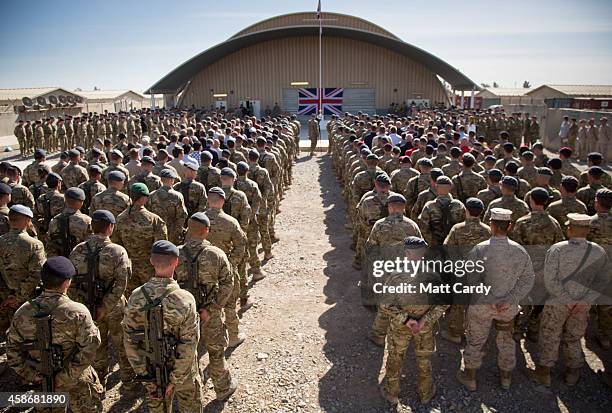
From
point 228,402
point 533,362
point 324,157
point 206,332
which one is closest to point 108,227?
point 206,332

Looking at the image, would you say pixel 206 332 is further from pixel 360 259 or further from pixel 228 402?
pixel 360 259

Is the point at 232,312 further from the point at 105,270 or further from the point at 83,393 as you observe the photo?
the point at 83,393

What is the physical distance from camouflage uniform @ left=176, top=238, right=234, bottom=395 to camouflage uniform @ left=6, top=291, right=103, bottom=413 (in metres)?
1.01

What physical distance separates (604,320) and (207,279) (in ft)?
16.0

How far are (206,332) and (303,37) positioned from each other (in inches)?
1315

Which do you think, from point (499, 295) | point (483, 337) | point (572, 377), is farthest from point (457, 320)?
point (572, 377)

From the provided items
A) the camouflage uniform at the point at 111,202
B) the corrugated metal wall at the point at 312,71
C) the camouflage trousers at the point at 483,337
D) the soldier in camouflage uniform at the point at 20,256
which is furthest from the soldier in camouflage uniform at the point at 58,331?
the corrugated metal wall at the point at 312,71

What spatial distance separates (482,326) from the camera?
15.3ft

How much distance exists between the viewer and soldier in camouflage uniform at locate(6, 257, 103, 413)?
10.8 feet

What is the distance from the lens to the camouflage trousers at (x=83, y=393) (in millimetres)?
3463

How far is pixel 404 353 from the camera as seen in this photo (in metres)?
4.38

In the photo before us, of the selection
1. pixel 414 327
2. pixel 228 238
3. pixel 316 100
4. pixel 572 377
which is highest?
pixel 316 100

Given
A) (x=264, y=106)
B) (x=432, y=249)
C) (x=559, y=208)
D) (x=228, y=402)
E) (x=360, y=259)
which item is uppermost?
(x=264, y=106)

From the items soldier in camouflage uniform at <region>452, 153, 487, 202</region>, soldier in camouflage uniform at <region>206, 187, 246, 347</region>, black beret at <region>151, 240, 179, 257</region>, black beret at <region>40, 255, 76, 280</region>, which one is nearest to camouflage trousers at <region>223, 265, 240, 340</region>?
soldier in camouflage uniform at <region>206, 187, 246, 347</region>
